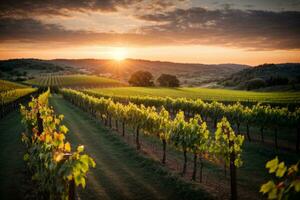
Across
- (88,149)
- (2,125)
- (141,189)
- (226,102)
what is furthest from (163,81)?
(141,189)

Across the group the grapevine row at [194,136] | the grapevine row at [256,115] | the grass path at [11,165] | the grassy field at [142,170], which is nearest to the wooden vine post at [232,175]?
the grapevine row at [194,136]

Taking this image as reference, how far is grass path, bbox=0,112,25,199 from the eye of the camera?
1480cm

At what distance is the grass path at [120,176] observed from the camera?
14883 millimetres

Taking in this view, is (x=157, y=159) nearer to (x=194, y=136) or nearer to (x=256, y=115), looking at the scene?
(x=194, y=136)

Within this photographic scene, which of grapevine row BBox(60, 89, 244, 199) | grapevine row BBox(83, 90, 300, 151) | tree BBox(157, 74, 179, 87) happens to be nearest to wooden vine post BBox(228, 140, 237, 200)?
grapevine row BBox(60, 89, 244, 199)

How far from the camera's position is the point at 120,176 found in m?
17.5

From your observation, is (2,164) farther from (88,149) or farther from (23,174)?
(88,149)

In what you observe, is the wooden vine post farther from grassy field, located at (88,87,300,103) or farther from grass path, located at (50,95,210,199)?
grassy field, located at (88,87,300,103)

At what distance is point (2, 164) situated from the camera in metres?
19.2

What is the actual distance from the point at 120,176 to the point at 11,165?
24.4ft

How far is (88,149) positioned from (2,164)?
21.8ft

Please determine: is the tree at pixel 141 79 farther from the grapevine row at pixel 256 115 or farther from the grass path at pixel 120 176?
the grass path at pixel 120 176

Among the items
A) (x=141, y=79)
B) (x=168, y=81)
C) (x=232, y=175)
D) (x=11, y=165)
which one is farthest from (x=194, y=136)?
(x=141, y=79)

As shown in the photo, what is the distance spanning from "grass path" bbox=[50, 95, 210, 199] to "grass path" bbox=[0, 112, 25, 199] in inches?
140
